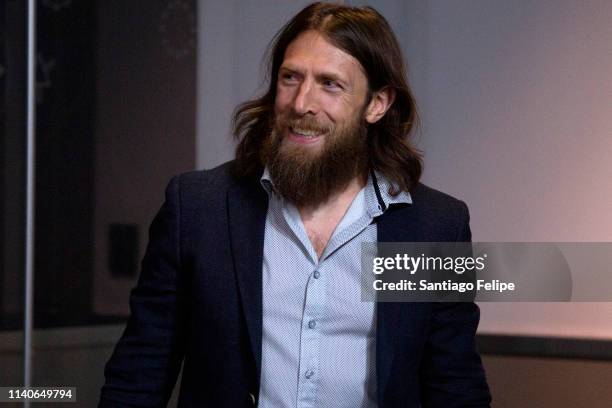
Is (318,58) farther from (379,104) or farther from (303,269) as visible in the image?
(303,269)

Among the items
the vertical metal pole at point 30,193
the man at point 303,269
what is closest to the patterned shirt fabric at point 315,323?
the man at point 303,269

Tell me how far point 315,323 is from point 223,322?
0.20 metres

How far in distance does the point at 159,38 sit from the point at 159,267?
1.52 metres

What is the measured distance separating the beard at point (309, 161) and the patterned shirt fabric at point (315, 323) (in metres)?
0.05

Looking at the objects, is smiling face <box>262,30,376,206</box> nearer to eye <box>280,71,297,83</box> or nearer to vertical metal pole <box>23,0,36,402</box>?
eye <box>280,71,297,83</box>

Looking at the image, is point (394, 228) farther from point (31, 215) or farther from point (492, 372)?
point (31, 215)

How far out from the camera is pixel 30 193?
12.6 ft

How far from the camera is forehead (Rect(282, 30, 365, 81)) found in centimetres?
265

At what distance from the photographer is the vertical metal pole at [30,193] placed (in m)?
3.83

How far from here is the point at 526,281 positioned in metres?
3.30

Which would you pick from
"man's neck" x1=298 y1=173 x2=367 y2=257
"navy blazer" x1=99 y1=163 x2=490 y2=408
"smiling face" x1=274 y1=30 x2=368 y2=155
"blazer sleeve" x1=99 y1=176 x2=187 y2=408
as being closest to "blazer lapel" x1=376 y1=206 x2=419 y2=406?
"navy blazer" x1=99 y1=163 x2=490 y2=408

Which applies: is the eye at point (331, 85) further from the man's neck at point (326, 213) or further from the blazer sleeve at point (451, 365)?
the blazer sleeve at point (451, 365)
